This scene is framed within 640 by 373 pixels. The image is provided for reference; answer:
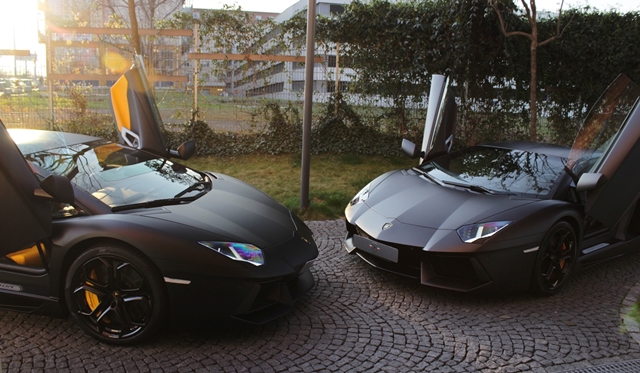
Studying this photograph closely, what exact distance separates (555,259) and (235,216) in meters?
2.66

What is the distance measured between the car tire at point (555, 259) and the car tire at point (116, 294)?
9.51 feet

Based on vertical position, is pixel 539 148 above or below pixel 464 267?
above

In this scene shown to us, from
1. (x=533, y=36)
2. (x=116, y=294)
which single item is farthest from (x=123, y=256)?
(x=533, y=36)

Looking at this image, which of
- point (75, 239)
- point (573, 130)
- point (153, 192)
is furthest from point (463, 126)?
point (75, 239)

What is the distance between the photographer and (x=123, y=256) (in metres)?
3.25

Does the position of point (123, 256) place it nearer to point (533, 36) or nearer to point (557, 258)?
point (557, 258)

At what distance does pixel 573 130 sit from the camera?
35.5 ft

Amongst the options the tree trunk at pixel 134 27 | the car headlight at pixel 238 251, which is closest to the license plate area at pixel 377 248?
the car headlight at pixel 238 251

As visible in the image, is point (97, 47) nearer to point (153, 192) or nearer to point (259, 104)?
point (259, 104)

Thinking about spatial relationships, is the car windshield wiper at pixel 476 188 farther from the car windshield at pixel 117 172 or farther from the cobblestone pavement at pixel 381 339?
the car windshield at pixel 117 172

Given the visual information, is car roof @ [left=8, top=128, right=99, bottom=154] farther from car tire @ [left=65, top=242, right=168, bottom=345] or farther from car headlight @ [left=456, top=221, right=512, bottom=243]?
car headlight @ [left=456, top=221, right=512, bottom=243]

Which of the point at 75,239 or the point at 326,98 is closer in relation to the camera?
the point at 75,239

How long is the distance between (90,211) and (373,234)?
7.34ft

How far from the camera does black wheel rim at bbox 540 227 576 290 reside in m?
4.32
